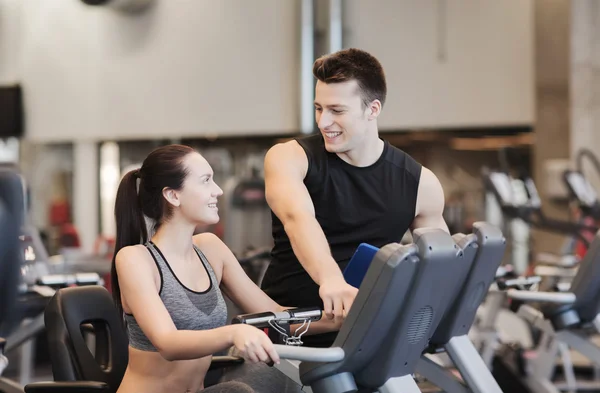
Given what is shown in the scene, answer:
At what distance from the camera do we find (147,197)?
2523 mm

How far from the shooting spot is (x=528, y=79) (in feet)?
30.7

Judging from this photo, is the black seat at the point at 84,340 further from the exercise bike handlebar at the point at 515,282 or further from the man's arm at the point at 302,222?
the exercise bike handlebar at the point at 515,282

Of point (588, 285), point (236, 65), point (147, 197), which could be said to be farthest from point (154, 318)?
point (236, 65)

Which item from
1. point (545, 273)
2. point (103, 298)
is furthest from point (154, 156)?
point (545, 273)

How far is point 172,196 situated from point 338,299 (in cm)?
51

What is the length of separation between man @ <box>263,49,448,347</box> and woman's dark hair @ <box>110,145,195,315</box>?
1.08ft

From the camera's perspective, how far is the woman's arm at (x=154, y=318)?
6.98 feet

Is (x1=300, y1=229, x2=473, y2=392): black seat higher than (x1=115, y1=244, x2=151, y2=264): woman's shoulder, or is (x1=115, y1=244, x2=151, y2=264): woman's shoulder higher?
(x1=115, y1=244, x2=151, y2=264): woman's shoulder

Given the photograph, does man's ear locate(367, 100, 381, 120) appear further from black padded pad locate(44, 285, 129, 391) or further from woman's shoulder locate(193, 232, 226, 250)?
black padded pad locate(44, 285, 129, 391)

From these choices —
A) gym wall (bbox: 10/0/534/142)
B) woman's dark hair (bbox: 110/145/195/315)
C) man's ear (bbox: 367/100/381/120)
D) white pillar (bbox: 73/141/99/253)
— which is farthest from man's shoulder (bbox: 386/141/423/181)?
white pillar (bbox: 73/141/99/253)

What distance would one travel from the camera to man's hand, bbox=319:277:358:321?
226cm

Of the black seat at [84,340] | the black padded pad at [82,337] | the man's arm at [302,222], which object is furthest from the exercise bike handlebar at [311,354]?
the black padded pad at [82,337]

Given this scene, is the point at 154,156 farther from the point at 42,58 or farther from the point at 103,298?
the point at 42,58

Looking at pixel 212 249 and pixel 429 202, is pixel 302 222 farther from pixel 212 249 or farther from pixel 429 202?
pixel 429 202
